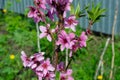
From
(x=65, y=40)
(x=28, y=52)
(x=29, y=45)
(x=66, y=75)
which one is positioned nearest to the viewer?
(x=65, y=40)

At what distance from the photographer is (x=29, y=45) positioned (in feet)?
17.4

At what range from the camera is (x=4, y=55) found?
→ 512 centimetres

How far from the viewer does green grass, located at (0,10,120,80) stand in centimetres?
449

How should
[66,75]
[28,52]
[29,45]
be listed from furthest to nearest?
1. [29,45]
2. [28,52]
3. [66,75]

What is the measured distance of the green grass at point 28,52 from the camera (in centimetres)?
449

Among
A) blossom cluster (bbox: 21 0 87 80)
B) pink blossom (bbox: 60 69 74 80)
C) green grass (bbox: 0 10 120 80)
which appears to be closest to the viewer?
blossom cluster (bbox: 21 0 87 80)

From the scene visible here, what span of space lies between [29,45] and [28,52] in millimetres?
153

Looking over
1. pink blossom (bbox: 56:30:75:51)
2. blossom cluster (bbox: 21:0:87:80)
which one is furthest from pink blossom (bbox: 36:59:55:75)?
pink blossom (bbox: 56:30:75:51)

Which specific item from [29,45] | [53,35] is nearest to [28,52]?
[29,45]

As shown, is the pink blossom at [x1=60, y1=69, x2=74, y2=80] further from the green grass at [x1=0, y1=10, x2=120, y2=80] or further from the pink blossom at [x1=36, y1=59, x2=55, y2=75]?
Result: the green grass at [x1=0, y1=10, x2=120, y2=80]

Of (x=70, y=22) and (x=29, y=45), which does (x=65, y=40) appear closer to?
(x=70, y=22)

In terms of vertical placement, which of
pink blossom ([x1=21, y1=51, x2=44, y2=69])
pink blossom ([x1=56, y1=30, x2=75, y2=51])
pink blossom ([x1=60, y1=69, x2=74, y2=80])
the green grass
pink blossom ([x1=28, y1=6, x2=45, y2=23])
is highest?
pink blossom ([x1=28, y1=6, x2=45, y2=23])

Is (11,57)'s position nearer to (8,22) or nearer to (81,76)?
(81,76)

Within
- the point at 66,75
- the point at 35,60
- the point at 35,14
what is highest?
the point at 35,14
